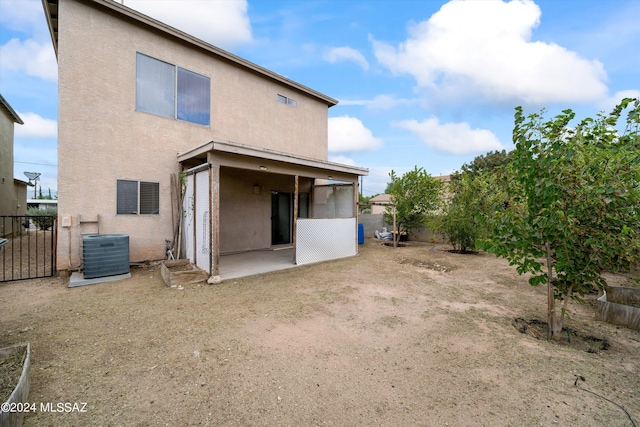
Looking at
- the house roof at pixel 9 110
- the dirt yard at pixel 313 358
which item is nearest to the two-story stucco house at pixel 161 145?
the dirt yard at pixel 313 358

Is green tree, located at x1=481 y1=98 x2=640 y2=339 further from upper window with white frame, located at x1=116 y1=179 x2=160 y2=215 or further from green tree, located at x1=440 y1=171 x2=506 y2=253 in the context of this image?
upper window with white frame, located at x1=116 y1=179 x2=160 y2=215

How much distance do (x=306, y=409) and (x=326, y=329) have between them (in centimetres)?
149

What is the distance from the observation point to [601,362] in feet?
9.44

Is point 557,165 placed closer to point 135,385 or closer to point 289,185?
point 135,385

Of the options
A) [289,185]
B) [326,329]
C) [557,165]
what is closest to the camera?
[557,165]

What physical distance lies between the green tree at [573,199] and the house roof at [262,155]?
475 centimetres

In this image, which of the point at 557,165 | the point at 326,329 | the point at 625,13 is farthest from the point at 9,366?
the point at 625,13

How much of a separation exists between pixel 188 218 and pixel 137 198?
1.36 m

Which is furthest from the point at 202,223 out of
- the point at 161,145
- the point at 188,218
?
the point at 161,145

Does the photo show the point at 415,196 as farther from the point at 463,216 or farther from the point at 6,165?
the point at 6,165

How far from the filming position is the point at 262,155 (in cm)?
637

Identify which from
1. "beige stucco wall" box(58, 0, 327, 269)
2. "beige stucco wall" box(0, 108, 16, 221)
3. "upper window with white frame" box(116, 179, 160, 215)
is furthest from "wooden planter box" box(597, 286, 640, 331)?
"beige stucco wall" box(0, 108, 16, 221)

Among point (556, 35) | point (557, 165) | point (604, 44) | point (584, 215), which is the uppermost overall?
point (556, 35)

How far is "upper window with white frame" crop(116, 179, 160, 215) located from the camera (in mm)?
6770
